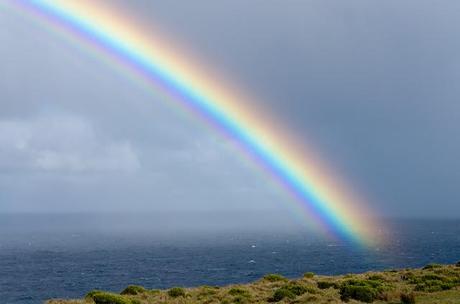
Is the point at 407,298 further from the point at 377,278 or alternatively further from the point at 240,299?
the point at 377,278

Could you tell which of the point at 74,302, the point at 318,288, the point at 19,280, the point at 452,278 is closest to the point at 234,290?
the point at 318,288

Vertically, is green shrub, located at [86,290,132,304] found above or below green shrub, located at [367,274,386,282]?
below

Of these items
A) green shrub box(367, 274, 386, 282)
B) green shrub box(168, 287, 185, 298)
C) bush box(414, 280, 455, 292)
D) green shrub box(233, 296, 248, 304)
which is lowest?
green shrub box(233, 296, 248, 304)

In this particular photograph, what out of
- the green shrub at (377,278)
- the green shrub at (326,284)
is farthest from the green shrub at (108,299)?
the green shrub at (377,278)

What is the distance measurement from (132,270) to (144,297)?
362 ft

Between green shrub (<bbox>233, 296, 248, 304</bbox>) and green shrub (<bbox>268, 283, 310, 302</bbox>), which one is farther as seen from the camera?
green shrub (<bbox>268, 283, 310, 302</bbox>)

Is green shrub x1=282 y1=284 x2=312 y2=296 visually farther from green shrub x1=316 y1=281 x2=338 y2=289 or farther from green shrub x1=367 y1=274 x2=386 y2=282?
green shrub x1=367 y1=274 x2=386 y2=282

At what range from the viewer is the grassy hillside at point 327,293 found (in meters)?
26.0

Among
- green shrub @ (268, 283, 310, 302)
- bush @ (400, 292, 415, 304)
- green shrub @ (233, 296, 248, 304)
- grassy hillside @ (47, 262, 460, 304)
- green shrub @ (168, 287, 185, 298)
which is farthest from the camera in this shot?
green shrub @ (168, 287, 185, 298)

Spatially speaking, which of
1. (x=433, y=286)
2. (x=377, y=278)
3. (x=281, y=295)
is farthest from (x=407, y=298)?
(x=377, y=278)

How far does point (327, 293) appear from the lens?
29969 millimetres

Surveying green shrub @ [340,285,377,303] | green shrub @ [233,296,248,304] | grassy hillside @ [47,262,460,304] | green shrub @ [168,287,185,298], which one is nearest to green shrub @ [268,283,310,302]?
grassy hillside @ [47,262,460,304]

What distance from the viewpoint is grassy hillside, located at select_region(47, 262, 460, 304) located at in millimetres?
26000

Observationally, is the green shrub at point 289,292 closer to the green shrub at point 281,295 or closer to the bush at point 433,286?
the green shrub at point 281,295
